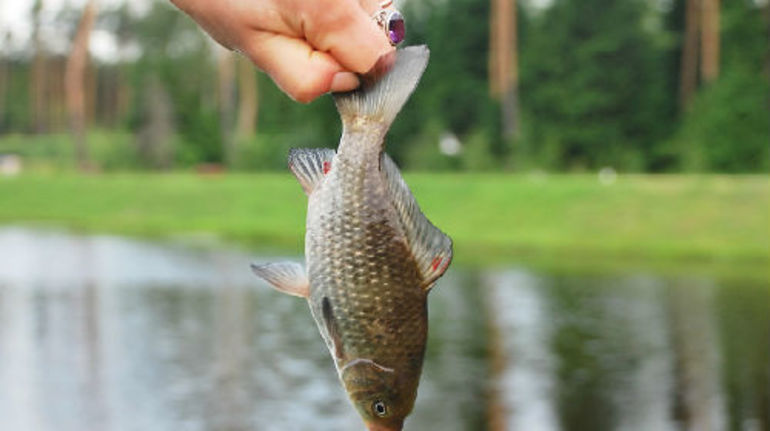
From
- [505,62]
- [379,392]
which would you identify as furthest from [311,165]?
[505,62]

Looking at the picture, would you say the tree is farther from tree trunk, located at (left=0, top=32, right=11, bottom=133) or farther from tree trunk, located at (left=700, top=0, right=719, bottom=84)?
tree trunk, located at (left=0, top=32, right=11, bottom=133)

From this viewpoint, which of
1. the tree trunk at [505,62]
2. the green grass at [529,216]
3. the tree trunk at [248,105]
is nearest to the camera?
the green grass at [529,216]

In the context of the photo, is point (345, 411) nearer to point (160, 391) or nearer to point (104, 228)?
point (160, 391)

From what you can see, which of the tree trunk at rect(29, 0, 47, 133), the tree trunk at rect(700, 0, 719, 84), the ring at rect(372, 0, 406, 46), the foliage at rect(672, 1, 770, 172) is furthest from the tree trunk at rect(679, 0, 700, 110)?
the ring at rect(372, 0, 406, 46)

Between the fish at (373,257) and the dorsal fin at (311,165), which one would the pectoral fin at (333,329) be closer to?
the fish at (373,257)

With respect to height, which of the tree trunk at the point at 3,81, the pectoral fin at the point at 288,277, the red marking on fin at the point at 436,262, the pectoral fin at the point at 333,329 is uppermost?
the red marking on fin at the point at 436,262

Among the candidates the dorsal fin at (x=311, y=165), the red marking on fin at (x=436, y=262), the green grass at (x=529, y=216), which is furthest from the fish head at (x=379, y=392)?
the green grass at (x=529, y=216)

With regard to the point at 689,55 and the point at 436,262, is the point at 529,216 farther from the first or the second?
the point at 436,262
